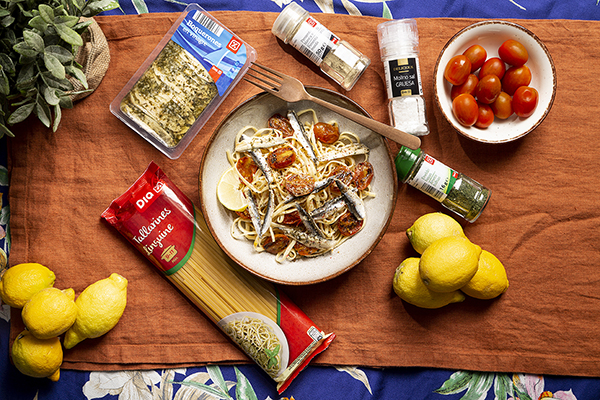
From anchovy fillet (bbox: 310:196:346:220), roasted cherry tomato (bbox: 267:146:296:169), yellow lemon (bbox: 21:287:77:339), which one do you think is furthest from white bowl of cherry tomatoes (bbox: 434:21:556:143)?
yellow lemon (bbox: 21:287:77:339)

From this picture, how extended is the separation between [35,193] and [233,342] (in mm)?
1507

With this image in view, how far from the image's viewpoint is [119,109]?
2.29 meters

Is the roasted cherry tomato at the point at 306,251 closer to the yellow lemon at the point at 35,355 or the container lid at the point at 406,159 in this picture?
the container lid at the point at 406,159

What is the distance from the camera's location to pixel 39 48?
1743 millimetres

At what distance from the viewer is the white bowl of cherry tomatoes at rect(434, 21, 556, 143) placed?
2.10 m

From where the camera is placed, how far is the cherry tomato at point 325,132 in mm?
2166

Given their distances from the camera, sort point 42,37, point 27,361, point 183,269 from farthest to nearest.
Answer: point 183,269 < point 27,361 < point 42,37

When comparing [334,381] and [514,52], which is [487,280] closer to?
[334,381]

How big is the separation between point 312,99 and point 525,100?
3.79ft

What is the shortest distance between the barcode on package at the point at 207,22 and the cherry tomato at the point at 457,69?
135cm

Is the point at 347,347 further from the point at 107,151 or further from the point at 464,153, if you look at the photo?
the point at 107,151

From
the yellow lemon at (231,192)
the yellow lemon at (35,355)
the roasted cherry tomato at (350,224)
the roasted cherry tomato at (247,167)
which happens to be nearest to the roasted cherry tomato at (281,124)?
the roasted cherry tomato at (247,167)

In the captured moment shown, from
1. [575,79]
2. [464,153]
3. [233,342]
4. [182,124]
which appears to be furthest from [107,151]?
[575,79]

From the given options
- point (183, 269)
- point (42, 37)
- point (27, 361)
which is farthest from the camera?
point (183, 269)
